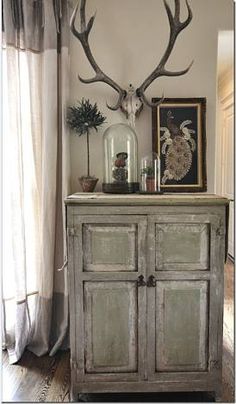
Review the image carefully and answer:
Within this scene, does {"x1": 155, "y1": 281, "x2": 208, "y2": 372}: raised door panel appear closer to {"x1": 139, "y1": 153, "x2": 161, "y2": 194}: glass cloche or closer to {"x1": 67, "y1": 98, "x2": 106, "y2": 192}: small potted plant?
{"x1": 139, "y1": 153, "x2": 161, "y2": 194}: glass cloche

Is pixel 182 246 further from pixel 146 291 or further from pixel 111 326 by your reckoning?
pixel 111 326

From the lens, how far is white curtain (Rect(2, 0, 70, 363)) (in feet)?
6.79

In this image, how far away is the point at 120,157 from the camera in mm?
2025

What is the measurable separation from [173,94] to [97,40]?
2.00ft

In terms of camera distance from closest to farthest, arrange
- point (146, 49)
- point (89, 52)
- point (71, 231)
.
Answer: point (71, 231) → point (89, 52) → point (146, 49)

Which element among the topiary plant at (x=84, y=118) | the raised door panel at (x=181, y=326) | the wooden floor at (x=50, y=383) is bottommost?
the wooden floor at (x=50, y=383)

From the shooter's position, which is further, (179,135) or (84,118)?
(179,135)

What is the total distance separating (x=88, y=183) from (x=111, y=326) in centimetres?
87

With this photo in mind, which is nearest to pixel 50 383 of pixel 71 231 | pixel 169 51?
pixel 71 231

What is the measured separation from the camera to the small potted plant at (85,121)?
2.08 meters

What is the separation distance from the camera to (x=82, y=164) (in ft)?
7.39

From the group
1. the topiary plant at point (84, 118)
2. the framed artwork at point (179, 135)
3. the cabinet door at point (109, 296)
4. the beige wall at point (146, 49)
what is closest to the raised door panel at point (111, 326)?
the cabinet door at point (109, 296)

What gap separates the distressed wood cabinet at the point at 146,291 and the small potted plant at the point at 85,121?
0.41 m

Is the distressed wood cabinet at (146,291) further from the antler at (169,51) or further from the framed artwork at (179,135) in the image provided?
the antler at (169,51)
